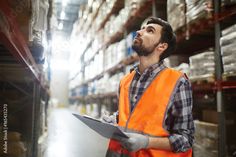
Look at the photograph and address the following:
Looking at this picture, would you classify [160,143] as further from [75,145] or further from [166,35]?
[75,145]

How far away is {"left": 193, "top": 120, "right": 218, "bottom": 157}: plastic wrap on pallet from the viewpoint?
3.58m

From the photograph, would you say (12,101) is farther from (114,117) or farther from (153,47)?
(153,47)

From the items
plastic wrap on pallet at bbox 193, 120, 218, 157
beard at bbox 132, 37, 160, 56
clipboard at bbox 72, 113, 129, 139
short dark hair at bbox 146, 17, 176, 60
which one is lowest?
plastic wrap on pallet at bbox 193, 120, 218, 157

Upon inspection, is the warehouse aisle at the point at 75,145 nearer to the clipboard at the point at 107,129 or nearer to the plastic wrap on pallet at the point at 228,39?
the plastic wrap on pallet at the point at 228,39

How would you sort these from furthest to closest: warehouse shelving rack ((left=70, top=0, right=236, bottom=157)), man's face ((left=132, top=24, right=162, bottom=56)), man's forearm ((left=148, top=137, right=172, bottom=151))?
warehouse shelving rack ((left=70, top=0, right=236, bottom=157)) → man's face ((left=132, top=24, right=162, bottom=56)) → man's forearm ((left=148, top=137, right=172, bottom=151))

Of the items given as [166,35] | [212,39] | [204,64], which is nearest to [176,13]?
[204,64]

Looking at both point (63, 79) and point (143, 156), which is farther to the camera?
point (63, 79)

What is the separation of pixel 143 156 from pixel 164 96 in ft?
1.36

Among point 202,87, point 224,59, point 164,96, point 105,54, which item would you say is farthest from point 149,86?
point 105,54

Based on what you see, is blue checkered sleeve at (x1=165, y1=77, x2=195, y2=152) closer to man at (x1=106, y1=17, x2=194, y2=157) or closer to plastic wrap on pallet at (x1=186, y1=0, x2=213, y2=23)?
man at (x1=106, y1=17, x2=194, y2=157)

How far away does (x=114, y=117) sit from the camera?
243 centimetres

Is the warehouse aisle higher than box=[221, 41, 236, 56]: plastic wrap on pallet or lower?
lower

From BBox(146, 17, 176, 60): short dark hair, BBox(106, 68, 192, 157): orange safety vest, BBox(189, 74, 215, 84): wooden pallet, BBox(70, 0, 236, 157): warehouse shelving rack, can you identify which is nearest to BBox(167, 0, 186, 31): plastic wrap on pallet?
BBox(70, 0, 236, 157): warehouse shelving rack

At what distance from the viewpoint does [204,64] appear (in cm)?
369
